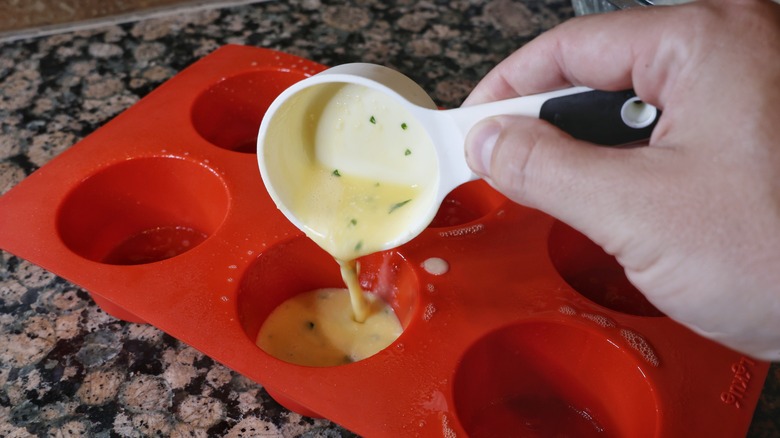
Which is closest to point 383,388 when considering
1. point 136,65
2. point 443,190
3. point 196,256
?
point 443,190

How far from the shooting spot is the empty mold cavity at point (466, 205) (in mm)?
1305

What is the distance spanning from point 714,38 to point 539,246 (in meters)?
0.47

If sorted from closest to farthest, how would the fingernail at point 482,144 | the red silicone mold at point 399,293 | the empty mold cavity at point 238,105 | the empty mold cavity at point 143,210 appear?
the fingernail at point 482,144
the red silicone mold at point 399,293
the empty mold cavity at point 143,210
the empty mold cavity at point 238,105

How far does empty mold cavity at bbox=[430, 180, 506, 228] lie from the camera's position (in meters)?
1.30

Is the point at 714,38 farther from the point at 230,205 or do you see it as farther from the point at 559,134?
the point at 230,205

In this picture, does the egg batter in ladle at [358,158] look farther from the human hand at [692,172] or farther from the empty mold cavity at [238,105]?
the empty mold cavity at [238,105]

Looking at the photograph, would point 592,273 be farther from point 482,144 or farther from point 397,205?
point 482,144

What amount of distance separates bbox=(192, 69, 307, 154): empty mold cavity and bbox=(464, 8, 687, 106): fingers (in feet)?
1.94

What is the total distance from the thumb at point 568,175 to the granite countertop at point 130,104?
0.44 meters

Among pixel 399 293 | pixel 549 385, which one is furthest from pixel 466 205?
pixel 549 385

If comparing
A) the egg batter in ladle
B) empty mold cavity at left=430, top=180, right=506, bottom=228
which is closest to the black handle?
the egg batter in ladle

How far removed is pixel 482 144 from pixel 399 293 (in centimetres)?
43

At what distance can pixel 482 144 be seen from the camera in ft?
A: 2.71

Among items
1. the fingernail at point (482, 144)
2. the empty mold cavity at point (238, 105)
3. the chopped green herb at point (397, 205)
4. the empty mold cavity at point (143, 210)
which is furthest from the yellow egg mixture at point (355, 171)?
the empty mold cavity at point (238, 105)
